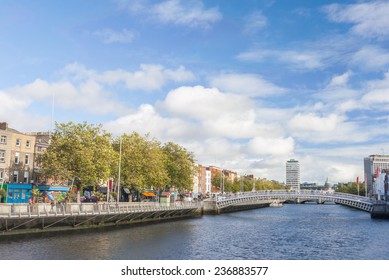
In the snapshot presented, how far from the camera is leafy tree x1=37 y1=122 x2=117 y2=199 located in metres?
56.3

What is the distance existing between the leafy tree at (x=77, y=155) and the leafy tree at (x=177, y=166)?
33.5 m

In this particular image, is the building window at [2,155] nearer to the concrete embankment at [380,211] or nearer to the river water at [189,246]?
the river water at [189,246]

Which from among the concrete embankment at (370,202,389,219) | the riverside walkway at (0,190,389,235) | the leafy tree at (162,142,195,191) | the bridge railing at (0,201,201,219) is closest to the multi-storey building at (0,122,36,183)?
the riverside walkway at (0,190,389,235)

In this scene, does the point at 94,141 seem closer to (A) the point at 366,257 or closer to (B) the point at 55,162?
(B) the point at 55,162

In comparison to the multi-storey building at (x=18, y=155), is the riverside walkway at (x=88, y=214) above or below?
below

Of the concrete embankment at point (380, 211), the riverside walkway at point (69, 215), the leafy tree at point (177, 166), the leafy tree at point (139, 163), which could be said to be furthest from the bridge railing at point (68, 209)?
the concrete embankment at point (380, 211)

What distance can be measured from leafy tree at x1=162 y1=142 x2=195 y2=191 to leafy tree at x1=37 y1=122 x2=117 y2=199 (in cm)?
3347

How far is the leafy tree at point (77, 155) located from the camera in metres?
56.3

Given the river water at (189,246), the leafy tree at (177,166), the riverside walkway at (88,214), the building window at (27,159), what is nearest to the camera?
the river water at (189,246)

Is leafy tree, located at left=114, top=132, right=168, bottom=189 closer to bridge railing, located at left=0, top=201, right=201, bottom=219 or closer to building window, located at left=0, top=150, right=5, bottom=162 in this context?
bridge railing, located at left=0, top=201, right=201, bottom=219

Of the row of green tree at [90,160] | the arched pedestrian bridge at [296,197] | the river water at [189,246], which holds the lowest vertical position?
the river water at [189,246]

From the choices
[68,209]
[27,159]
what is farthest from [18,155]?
[68,209]
